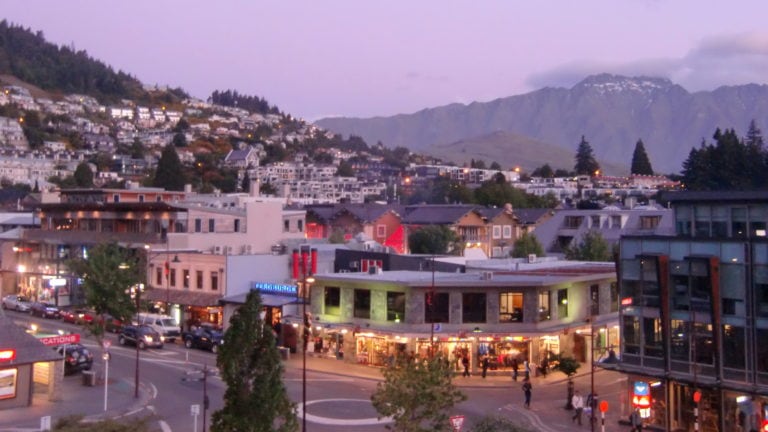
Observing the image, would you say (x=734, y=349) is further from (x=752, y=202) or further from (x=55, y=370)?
(x=55, y=370)

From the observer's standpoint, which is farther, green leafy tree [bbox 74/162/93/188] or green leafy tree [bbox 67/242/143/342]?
green leafy tree [bbox 74/162/93/188]

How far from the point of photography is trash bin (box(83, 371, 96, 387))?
37.8 meters

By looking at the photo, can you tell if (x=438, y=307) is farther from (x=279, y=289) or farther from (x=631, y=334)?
(x=631, y=334)

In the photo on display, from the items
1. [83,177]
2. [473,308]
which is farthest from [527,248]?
[83,177]

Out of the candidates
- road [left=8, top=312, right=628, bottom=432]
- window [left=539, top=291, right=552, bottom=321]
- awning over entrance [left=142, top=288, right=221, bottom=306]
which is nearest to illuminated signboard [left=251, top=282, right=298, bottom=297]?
awning over entrance [left=142, top=288, right=221, bottom=306]

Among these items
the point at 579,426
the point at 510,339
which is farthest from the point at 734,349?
the point at 510,339

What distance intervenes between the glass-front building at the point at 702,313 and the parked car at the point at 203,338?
2334 cm

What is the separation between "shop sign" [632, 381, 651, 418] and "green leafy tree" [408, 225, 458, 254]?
5200cm

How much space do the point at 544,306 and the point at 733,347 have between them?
15198 millimetres

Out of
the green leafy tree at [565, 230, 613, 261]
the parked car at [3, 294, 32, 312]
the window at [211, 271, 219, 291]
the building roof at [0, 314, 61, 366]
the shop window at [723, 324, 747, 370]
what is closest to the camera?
the shop window at [723, 324, 747, 370]

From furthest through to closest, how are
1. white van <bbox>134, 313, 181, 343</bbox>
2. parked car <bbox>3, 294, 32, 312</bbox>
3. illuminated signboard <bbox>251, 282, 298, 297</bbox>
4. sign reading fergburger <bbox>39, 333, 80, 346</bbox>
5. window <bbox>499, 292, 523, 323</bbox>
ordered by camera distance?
parked car <bbox>3, 294, 32, 312</bbox> < white van <bbox>134, 313, 181, 343</bbox> < illuminated signboard <bbox>251, 282, 298, 297</bbox> < window <bbox>499, 292, 523, 323</bbox> < sign reading fergburger <bbox>39, 333, 80, 346</bbox>

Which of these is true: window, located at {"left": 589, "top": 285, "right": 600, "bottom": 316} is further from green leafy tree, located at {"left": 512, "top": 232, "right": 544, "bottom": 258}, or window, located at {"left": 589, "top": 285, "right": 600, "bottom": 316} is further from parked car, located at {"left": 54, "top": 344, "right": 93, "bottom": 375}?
parked car, located at {"left": 54, "top": 344, "right": 93, "bottom": 375}

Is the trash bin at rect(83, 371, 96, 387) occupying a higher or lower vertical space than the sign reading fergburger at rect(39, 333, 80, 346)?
lower

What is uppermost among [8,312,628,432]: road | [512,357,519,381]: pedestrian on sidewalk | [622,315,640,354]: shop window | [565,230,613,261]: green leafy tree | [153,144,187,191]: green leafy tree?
[153,144,187,191]: green leafy tree
